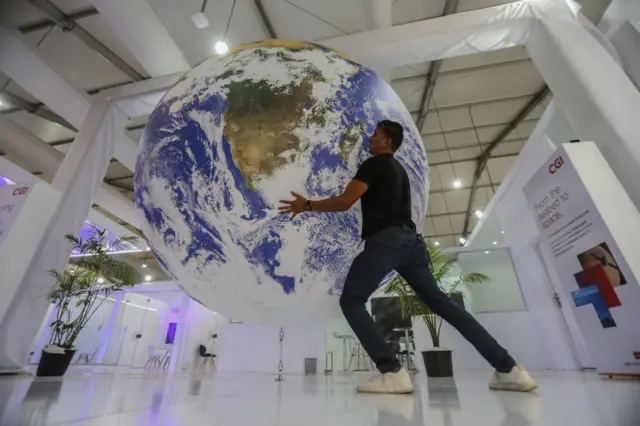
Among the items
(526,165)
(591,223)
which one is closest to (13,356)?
(591,223)

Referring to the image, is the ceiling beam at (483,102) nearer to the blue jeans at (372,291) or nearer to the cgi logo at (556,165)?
the cgi logo at (556,165)

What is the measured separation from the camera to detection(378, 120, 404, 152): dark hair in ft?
5.56

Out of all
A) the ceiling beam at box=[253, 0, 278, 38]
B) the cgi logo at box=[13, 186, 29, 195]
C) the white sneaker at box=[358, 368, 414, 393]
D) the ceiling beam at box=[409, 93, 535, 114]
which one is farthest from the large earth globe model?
the ceiling beam at box=[409, 93, 535, 114]

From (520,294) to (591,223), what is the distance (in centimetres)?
524

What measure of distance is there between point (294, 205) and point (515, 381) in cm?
137

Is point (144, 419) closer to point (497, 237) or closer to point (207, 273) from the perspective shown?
point (207, 273)

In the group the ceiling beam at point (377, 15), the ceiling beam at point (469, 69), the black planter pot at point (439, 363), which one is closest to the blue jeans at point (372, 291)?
the black planter pot at point (439, 363)

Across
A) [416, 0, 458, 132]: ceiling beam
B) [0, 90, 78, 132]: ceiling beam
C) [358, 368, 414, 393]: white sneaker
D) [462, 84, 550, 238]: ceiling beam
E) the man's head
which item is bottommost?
[358, 368, 414, 393]: white sneaker

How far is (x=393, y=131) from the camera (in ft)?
5.64

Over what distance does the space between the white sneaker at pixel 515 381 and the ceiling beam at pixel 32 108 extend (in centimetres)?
843

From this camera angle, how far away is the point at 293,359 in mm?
8742

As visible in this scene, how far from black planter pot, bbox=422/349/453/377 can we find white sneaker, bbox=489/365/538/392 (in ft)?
9.97

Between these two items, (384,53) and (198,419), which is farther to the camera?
(384,53)

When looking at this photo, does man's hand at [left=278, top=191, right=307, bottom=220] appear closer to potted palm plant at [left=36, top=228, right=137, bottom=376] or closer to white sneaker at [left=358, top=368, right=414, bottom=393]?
white sneaker at [left=358, top=368, right=414, bottom=393]
